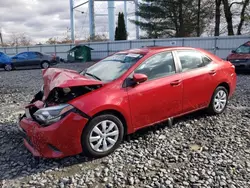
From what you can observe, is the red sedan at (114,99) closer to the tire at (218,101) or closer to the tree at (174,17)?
the tire at (218,101)

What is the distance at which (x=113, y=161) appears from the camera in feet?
11.2

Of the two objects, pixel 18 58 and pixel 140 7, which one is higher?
pixel 140 7

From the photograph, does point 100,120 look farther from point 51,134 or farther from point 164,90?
point 164,90

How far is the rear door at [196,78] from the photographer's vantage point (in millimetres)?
4321

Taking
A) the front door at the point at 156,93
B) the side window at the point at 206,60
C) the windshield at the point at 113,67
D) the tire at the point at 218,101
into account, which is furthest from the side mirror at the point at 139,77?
the tire at the point at 218,101

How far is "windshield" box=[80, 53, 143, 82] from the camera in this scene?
3.89 metres

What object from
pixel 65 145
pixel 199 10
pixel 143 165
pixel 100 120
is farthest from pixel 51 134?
pixel 199 10

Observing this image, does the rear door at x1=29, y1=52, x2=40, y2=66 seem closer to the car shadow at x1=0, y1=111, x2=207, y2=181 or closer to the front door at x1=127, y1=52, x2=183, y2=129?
the car shadow at x1=0, y1=111, x2=207, y2=181

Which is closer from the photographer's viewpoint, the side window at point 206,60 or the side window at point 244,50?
the side window at point 206,60

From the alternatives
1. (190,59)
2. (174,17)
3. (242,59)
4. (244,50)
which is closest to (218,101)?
(190,59)

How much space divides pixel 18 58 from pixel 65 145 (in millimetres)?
16334

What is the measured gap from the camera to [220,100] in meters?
5.02

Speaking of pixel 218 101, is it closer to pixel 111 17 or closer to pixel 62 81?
pixel 62 81

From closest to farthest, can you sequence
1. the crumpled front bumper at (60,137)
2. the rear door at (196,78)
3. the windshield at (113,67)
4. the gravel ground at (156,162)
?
the gravel ground at (156,162)
the crumpled front bumper at (60,137)
the windshield at (113,67)
the rear door at (196,78)
